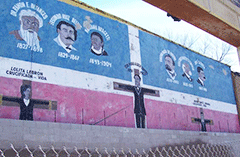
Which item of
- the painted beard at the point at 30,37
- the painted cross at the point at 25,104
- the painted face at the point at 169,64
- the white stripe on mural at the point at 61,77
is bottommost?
the painted cross at the point at 25,104

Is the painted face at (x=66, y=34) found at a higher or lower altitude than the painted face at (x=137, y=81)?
higher

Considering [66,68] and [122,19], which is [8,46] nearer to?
[66,68]

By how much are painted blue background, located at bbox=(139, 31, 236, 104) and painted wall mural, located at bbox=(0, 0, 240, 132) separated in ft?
0.12

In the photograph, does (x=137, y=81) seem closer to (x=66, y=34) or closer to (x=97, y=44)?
(x=97, y=44)

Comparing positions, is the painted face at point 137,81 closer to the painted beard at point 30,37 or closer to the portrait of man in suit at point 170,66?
the portrait of man in suit at point 170,66

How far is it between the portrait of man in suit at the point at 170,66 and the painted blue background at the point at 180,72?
0.54ft

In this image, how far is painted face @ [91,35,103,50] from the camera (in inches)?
313

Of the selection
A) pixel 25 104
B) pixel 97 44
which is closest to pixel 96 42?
pixel 97 44

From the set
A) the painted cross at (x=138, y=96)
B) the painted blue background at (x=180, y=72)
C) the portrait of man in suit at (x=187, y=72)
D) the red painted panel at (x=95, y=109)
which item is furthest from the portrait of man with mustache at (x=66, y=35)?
the portrait of man in suit at (x=187, y=72)

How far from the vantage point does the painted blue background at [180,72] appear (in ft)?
30.3

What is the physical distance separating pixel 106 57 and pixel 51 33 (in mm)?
1726

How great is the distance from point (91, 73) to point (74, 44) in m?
0.87

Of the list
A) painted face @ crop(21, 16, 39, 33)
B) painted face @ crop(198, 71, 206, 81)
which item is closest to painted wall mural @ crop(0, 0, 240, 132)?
painted face @ crop(21, 16, 39, 33)

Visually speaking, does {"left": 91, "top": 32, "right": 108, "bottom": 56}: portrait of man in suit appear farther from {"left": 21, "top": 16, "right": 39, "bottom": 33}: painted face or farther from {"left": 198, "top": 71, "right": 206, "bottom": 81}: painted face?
{"left": 198, "top": 71, "right": 206, "bottom": 81}: painted face
